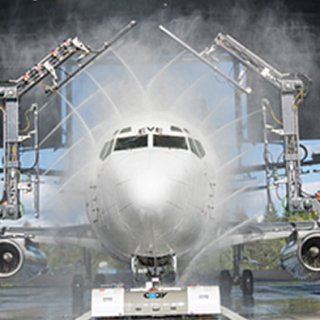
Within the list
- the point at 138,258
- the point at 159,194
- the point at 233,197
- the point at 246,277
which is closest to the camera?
the point at 159,194

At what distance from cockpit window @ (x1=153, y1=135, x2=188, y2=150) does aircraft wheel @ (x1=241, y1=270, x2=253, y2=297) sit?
7.55 metres

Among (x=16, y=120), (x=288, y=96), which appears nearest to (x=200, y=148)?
(x=288, y=96)

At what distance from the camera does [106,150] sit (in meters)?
7.13

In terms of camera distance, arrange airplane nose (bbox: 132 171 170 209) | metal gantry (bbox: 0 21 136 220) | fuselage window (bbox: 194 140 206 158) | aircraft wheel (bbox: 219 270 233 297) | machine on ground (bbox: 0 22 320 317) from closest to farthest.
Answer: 1. airplane nose (bbox: 132 171 170 209)
2. machine on ground (bbox: 0 22 320 317)
3. fuselage window (bbox: 194 140 206 158)
4. metal gantry (bbox: 0 21 136 220)
5. aircraft wheel (bbox: 219 270 233 297)

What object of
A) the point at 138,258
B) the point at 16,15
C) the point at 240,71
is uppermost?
the point at 16,15

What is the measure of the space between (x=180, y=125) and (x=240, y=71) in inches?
98.2

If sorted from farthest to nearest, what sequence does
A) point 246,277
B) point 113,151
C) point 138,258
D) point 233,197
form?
point 246,277 < point 233,197 < point 138,258 < point 113,151

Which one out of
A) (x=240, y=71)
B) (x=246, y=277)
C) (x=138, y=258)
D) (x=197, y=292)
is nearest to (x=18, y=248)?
(x=138, y=258)

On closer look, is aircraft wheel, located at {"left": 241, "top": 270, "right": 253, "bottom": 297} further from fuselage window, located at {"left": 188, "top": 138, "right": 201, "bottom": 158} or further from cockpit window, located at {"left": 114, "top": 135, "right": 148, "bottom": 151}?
cockpit window, located at {"left": 114, "top": 135, "right": 148, "bottom": 151}

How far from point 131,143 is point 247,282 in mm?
8290

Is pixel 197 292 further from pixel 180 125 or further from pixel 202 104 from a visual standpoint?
pixel 202 104

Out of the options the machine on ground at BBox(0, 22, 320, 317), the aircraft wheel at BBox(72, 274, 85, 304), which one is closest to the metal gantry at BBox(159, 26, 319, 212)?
the machine on ground at BBox(0, 22, 320, 317)

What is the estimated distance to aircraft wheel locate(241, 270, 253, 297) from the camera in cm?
1336

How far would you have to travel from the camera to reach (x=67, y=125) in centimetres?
1058
